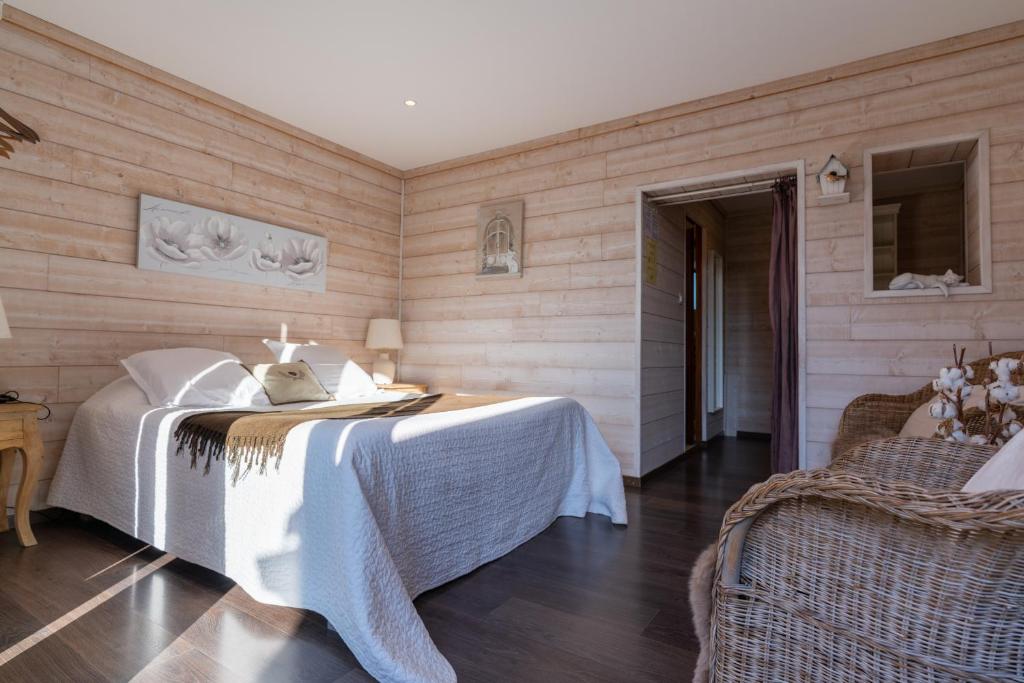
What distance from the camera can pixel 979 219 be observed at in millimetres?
2877

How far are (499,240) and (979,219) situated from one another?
10.1 feet

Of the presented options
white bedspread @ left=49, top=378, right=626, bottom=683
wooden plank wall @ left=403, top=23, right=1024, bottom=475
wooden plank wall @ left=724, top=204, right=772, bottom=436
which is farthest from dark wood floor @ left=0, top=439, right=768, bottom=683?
wooden plank wall @ left=724, top=204, right=772, bottom=436

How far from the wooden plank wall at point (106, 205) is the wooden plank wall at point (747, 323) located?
4800 millimetres

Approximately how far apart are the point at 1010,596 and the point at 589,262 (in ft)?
11.6

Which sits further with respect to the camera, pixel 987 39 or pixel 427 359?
pixel 427 359

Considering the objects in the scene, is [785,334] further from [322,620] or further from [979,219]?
[322,620]

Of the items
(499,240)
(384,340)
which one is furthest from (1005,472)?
(384,340)

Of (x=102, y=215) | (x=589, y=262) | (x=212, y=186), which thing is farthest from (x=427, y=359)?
(x=102, y=215)

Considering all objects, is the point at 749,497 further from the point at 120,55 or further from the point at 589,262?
the point at 120,55

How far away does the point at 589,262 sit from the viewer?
13.3ft

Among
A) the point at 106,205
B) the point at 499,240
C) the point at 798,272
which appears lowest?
the point at 798,272

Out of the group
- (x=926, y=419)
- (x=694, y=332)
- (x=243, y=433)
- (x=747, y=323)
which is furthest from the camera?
(x=747, y=323)

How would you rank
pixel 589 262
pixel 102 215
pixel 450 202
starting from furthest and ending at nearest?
A: pixel 450 202 < pixel 589 262 < pixel 102 215

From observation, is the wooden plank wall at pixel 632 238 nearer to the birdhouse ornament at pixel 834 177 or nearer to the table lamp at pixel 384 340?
the birdhouse ornament at pixel 834 177
